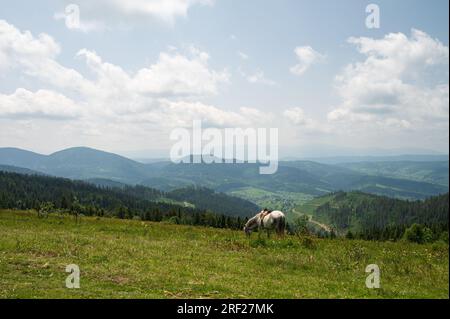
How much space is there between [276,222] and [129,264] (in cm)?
1985

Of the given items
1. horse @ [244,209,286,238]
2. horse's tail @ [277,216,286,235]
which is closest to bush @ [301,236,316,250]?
horse @ [244,209,286,238]

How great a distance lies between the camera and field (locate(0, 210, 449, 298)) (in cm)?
1714

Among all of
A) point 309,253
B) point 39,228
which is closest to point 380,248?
point 309,253

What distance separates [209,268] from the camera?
22484 millimetres

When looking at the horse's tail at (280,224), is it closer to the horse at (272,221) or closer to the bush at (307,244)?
the horse at (272,221)

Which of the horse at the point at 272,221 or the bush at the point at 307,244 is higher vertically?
the horse at the point at 272,221

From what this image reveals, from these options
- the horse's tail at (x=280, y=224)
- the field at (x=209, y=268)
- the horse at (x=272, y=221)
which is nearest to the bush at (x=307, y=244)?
the field at (x=209, y=268)

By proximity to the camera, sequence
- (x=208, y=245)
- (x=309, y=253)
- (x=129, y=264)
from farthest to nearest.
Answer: (x=208, y=245)
(x=309, y=253)
(x=129, y=264)

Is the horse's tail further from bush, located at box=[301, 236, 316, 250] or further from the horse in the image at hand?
bush, located at box=[301, 236, 316, 250]

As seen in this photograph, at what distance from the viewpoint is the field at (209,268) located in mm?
17141

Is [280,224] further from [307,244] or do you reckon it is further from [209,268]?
[209,268]

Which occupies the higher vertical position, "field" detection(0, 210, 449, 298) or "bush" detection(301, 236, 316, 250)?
"field" detection(0, 210, 449, 298)
